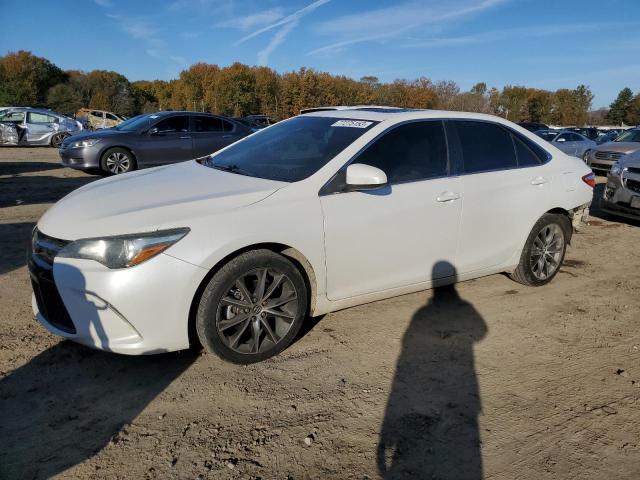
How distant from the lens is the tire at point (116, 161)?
34.6 ft

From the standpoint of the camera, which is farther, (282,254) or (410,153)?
(410,153)

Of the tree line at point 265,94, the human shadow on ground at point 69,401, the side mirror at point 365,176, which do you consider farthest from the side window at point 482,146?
the tree line at point 265,94

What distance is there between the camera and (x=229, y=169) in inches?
154

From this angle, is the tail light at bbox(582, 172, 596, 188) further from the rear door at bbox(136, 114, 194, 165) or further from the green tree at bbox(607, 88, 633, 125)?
the green tree at bbox(607, 88, 633, 125)

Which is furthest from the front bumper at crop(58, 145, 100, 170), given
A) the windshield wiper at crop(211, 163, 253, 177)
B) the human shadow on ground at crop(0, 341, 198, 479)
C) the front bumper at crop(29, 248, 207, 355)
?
the front bumper at crop(29, 248, 207, 355)

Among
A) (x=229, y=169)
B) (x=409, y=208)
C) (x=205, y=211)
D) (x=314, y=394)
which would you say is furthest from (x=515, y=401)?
(x=229, y=169)

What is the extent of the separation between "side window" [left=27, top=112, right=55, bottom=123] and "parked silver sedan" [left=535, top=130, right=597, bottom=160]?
60.0ft

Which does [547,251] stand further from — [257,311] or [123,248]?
[123,248]

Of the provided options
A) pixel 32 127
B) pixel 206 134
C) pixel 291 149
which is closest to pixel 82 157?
pixel 206 134

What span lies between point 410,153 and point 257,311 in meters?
1.75

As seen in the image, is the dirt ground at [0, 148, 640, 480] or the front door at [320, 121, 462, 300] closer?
the dirt ground at [0, 148, 640, 480]

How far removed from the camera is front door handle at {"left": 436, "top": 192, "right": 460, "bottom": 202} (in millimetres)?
3888

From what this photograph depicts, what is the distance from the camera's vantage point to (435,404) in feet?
9.66

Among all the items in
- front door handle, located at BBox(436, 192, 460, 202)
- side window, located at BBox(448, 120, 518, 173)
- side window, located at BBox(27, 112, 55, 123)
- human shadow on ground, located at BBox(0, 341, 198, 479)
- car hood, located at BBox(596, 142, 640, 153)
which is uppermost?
side window, located at BBox(27, 112, 55, 123)
